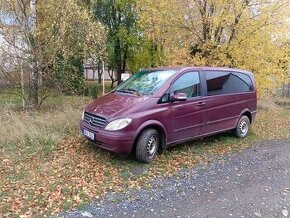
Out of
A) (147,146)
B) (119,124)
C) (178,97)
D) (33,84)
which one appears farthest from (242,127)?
(33,84)

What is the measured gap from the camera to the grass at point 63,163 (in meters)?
4.23

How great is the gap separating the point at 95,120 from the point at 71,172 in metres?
1.02

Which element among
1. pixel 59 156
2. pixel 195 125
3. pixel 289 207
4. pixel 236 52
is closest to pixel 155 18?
pixel 236 52

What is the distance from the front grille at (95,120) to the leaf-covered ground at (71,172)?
643 mm

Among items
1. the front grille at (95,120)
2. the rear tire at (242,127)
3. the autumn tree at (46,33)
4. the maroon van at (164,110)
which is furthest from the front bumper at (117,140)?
the autumn tree at (46,33)

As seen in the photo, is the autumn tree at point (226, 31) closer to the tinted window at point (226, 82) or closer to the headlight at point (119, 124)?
the tinted window at point (226, 82)

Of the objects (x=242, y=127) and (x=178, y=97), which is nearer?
(x=178, y=97)

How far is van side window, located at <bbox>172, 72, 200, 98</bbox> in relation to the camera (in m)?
6.12

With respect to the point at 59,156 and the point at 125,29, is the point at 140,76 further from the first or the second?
the point at 125,29

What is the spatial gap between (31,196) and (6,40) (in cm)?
579

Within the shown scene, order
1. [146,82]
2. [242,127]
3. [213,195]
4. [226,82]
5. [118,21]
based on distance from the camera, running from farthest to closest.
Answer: [118,21] < [242,127] < [226,82] < [146,82] < [213,195]

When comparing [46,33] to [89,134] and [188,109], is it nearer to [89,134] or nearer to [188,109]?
[89,134]

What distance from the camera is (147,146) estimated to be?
5473 mm

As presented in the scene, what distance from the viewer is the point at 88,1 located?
45.8ft
